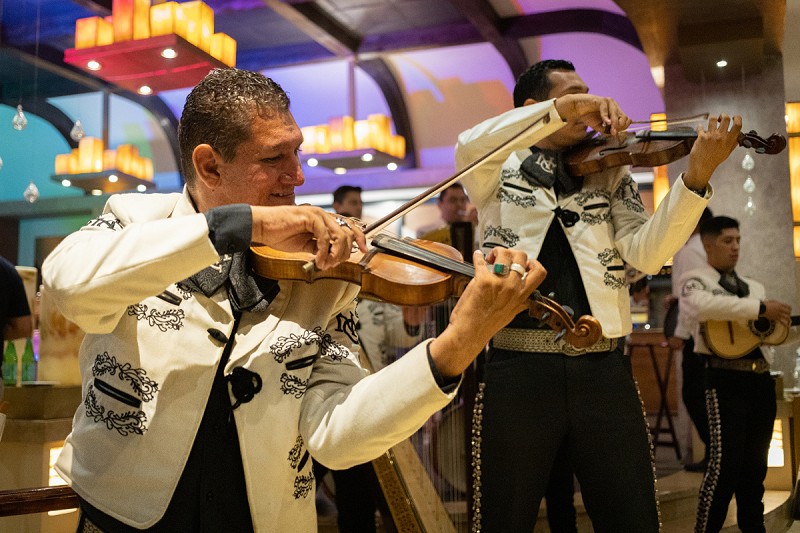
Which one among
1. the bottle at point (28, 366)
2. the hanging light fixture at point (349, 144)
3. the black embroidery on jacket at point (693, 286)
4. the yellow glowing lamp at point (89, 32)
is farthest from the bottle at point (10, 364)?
the hanging light fixture at point (349, 144)

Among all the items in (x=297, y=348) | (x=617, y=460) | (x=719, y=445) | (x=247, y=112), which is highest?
(x=247, y=112)

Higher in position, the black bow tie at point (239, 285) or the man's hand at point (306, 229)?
the man's hand at point (306, 229)

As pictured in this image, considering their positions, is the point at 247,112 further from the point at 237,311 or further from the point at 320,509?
the point at 320,509

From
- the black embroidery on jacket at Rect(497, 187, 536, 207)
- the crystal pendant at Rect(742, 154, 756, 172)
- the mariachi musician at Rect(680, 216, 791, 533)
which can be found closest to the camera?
the black embroidery on jacket at Rect(497, 187, 536, 207)

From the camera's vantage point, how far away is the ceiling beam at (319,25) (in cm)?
687

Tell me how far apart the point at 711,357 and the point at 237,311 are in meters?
2.92

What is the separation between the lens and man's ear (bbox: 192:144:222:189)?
52.4 inches

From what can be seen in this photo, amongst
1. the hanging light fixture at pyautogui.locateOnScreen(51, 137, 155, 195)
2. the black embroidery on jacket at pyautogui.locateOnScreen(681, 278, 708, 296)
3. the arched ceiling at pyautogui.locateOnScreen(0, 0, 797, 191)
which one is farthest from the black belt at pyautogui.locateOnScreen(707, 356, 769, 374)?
the hanging light fixture at pyautogui.locateOnScreen(51, 137, 155, 195)

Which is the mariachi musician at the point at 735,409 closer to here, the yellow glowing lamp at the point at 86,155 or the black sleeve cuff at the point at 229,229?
the black sleeve cuff at the point at 229,229

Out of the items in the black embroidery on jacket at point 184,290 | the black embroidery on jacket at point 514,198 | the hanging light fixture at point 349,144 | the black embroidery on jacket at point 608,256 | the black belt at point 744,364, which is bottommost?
the black belt at point 744,364

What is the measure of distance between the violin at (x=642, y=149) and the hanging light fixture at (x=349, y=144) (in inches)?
215

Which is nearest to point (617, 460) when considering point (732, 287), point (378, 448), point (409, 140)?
point (378, 448)

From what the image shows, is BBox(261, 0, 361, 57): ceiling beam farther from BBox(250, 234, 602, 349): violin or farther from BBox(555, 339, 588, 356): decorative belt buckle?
BBox(250, 234, 602, 349): violin

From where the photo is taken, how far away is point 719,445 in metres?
3.40
